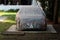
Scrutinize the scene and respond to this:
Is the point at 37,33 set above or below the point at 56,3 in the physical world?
below

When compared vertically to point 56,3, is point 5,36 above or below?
below

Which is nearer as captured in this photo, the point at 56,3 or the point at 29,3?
the point at 56,3

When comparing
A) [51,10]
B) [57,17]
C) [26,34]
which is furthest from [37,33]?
[51,10]

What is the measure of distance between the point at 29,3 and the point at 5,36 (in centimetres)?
876

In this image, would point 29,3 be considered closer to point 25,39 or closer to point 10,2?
point 10,2

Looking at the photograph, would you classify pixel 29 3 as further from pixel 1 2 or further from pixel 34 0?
pixel 1 2

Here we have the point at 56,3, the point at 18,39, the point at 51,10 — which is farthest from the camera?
the point at 51,10

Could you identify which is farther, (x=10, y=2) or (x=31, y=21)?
(x=10, y=2)

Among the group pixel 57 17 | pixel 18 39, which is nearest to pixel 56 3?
pixel 57 17

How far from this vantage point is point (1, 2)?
15.2 meters

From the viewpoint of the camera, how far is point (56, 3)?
31.8 ft

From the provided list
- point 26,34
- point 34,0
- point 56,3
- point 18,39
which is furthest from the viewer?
point 34,0

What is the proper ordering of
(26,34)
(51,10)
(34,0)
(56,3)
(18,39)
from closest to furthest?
(18,39) < (26,34) < (56,3) < (51,10) < (34,0)

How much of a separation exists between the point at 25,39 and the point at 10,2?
8.70 metres
